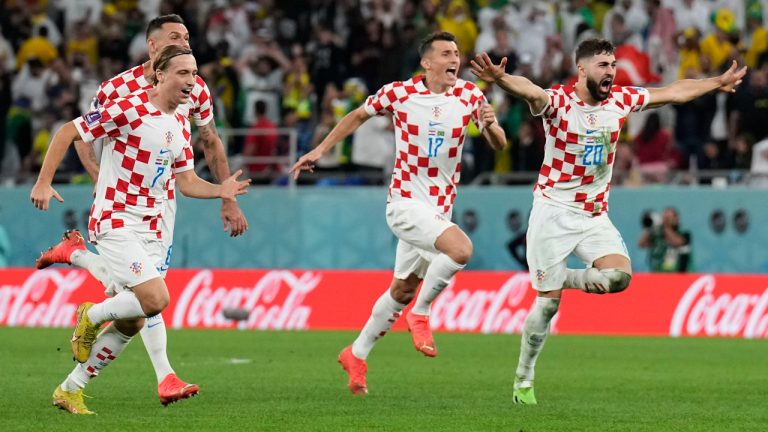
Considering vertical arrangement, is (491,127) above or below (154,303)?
above

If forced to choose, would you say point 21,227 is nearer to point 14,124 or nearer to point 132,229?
point 14,124

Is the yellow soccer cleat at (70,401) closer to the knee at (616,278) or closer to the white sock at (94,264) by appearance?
the white sock at (94,264)

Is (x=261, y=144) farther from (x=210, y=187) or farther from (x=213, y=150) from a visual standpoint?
(x=210, y=187)

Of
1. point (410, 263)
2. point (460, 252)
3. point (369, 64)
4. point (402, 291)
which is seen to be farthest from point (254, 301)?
point (460, 252)

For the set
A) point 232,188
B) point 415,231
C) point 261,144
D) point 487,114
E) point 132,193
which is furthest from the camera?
point 261,144

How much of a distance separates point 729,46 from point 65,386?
1414cm

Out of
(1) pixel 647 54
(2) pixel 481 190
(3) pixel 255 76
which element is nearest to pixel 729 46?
(1) pixel 647 54

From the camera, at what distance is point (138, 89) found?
1120 cm

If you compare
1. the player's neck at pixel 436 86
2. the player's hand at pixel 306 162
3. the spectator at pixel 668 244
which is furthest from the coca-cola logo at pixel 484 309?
the player's hand at pixel 306 162

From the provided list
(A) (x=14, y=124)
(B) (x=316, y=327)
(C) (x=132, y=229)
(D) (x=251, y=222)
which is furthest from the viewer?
(A) (x=14, y=124)

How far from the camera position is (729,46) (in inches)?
874

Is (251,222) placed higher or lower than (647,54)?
lower

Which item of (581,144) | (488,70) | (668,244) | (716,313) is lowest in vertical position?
(716,313)

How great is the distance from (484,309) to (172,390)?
1083cm
